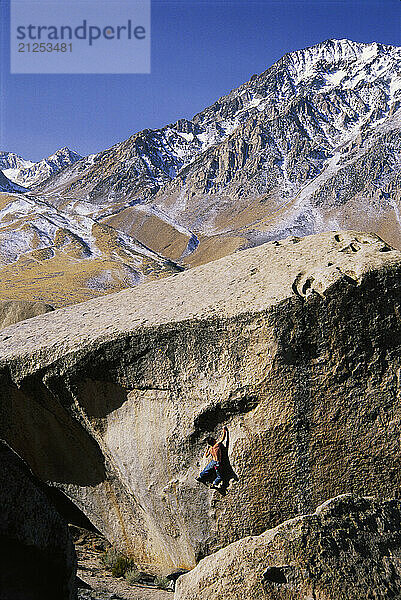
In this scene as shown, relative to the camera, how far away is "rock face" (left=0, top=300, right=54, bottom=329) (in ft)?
50.0

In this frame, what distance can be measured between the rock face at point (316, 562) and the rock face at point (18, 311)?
10.3 metres

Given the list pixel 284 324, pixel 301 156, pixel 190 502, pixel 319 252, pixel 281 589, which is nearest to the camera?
pixel 281 589

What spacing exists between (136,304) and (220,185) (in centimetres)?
15514

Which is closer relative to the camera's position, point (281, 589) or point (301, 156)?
point (281, 589)

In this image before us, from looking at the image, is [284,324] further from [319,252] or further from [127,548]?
[127,548]

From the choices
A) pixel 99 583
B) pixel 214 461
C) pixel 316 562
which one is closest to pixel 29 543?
pixel 99 583

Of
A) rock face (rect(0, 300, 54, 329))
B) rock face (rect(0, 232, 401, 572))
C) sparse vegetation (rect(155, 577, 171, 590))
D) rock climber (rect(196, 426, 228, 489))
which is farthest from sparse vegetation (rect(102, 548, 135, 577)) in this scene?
rock face (rect(0, 300, 54, 329))

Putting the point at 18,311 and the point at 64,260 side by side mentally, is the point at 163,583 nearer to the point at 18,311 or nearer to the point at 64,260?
the point at 18,311

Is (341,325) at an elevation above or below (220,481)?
above

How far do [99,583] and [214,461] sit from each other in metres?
2.38

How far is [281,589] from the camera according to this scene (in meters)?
5.96

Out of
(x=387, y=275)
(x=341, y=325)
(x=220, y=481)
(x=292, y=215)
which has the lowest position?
(x=220, y=481)

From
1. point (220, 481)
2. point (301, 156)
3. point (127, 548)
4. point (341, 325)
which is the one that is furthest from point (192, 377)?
point (301, 156)

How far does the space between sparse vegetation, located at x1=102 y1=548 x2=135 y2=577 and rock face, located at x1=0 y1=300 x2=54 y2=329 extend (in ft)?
27.9
